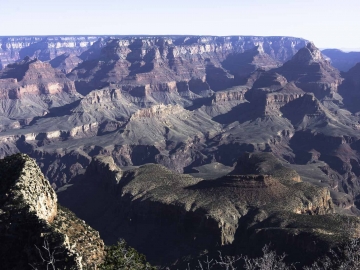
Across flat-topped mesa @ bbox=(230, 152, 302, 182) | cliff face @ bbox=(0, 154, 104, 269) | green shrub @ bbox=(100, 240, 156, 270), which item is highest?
→ cliff face @ bbox=(0, 154, 104, 269)

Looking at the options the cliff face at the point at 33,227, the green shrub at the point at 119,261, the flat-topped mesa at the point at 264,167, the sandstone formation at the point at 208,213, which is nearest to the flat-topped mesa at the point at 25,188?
the cliff face at the point at 33,227

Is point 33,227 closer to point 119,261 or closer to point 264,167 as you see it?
point 119,261

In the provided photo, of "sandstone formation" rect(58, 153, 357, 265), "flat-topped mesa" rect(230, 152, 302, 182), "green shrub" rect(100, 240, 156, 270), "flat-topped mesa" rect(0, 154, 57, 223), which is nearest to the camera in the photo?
"green shrub" rect(100, 240, 156, 270)

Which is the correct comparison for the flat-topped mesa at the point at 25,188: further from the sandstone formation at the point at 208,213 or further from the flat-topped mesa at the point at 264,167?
the flat-topped mesa at the point at 264,167

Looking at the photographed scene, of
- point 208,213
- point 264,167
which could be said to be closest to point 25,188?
point 208,213

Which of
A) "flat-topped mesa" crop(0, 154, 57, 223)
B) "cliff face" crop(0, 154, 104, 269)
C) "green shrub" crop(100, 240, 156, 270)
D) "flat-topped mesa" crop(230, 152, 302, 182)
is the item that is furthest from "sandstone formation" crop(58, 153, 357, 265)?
"flat-topped mesa" crop(0, 154, 57, 223)

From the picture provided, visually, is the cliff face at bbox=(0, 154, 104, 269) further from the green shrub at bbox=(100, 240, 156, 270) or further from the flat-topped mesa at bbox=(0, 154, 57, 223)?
the green shrub at bbox=(100, 240, 156, 270)
